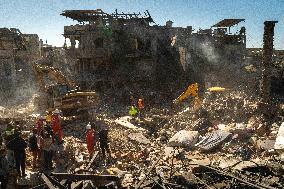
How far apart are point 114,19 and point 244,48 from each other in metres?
15.0

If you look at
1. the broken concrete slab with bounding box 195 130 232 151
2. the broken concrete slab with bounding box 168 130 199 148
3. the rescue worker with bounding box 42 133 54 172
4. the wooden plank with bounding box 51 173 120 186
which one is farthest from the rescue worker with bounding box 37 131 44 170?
the broken concrete slab with bounding box 195 130 232 151

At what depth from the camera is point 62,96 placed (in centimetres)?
1736

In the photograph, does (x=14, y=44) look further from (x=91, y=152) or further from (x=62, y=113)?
(x=91, y=152)

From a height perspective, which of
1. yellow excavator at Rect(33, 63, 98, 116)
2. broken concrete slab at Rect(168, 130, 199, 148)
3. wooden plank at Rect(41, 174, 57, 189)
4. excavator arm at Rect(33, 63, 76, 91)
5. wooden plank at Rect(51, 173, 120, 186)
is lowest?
broken concrete slab at Rect(168, 130, 199, 148)

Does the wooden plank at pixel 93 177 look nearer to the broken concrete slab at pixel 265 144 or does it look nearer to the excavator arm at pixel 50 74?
the broken concrete slab at pixel 265 144

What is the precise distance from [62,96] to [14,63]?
881 inches

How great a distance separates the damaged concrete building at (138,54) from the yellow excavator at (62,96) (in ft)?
39.6

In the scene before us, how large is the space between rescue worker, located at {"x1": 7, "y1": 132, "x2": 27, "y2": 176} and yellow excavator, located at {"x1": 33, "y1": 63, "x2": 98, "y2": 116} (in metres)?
7.31

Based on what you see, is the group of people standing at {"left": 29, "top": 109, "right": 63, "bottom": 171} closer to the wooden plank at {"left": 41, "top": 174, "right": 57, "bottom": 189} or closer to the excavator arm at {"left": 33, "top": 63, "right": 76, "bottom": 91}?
the wooden plank at {"left": 41, "top": 174, "right": 57, "bottom": 189}

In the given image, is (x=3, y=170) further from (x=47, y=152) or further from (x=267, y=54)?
(x=267, y=54)

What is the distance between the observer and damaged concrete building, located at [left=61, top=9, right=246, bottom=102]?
31.0 meters

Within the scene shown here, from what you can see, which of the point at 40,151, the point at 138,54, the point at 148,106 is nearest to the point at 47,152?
the point at 40,151

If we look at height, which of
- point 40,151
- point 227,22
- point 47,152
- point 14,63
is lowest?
point 40,151

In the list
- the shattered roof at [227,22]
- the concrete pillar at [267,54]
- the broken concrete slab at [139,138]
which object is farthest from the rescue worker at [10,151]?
the shattered roof at [227,22]
